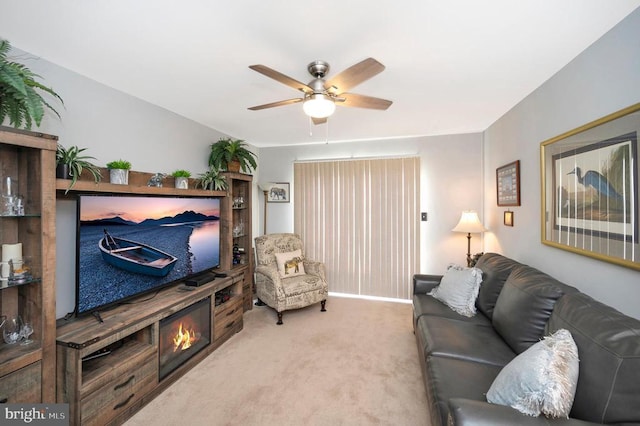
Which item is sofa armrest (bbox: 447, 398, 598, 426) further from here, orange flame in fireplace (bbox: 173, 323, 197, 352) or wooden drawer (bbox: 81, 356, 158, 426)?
orange flame in fireplace (bbox: 173, 323, 197, 352)

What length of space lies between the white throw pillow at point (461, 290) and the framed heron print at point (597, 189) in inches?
26.0

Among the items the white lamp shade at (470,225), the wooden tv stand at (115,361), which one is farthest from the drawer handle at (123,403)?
the white lamp shade at (470,225)

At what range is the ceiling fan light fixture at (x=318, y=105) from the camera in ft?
5.54

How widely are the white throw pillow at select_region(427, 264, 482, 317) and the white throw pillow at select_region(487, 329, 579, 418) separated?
111 cm

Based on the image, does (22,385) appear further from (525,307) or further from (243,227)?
(525,307)

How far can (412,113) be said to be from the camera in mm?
2863

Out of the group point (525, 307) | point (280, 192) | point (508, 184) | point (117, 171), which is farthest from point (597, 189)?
point (280, 192)

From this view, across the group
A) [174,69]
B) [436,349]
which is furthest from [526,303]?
[174,69]

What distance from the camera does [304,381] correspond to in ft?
7.01

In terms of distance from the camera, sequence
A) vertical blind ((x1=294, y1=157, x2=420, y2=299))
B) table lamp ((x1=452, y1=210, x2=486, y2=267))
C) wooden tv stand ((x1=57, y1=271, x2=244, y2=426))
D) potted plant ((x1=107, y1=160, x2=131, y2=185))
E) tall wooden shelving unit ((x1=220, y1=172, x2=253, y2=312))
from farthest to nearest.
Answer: vertical blind ((x1=294, y1=157, x2=420, y2=299)) → tall wooden shelving unit ((x1=220, y1=172, x2=253, y2=312)) → table lamp ((x1=452, y1=210, x2=486, y2=267)) → potted plant ((x1=107, y1=160, x2=131, y2=185)) → wooden tv stand ((x1=57, y1=271, x2=244, y2=426))

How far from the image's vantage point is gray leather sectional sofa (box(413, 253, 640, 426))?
1.01 metres

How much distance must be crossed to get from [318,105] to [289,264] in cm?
Result: 245

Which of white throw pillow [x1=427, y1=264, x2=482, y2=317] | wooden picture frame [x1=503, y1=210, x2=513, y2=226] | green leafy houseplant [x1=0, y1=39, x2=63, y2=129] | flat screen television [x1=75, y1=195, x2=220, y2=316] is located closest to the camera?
green leafy houseplant [x1=0, y1=39, x2=63, y2=129]

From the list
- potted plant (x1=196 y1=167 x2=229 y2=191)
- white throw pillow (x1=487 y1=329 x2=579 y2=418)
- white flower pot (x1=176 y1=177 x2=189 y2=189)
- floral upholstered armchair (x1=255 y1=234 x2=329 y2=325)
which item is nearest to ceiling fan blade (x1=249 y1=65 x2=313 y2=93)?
white flower pot (x1=176 y1=177 x2=189 y2=189)
